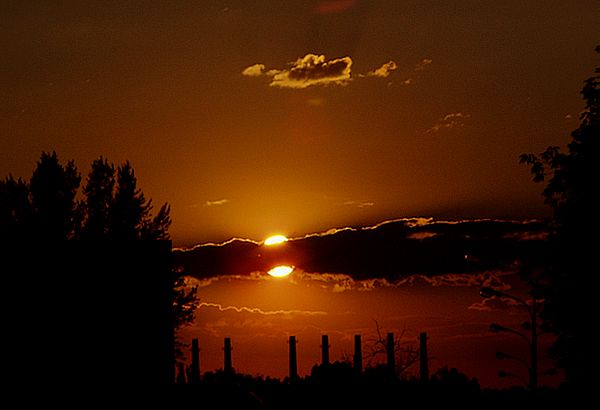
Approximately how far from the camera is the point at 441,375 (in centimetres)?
7306

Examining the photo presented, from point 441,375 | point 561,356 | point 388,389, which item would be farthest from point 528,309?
point 441,375

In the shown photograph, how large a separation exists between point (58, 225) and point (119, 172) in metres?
5.72

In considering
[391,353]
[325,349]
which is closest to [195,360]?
[325,349]

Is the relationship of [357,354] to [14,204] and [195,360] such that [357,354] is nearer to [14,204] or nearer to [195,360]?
[195,360]

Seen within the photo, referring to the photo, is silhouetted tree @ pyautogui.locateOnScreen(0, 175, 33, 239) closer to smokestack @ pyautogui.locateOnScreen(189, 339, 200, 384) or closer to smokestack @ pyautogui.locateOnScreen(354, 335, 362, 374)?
smokestack @ pyautogui.locateOnScreen(189, 339, 200, 384)

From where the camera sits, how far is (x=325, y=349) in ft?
243

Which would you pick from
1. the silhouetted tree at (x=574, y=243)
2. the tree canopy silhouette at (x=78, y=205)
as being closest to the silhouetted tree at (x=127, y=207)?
the tree canopy silhouette at (x=78, y=205)

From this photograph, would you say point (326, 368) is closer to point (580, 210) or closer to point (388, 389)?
point (388, 389)

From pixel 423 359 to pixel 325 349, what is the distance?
6.69 meters

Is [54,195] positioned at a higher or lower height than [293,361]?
higher

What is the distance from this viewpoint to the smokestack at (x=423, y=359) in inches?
2810

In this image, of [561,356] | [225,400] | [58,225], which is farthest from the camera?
[58,225]

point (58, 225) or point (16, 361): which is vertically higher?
point (58, 225)

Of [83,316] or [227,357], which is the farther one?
[227,357]
